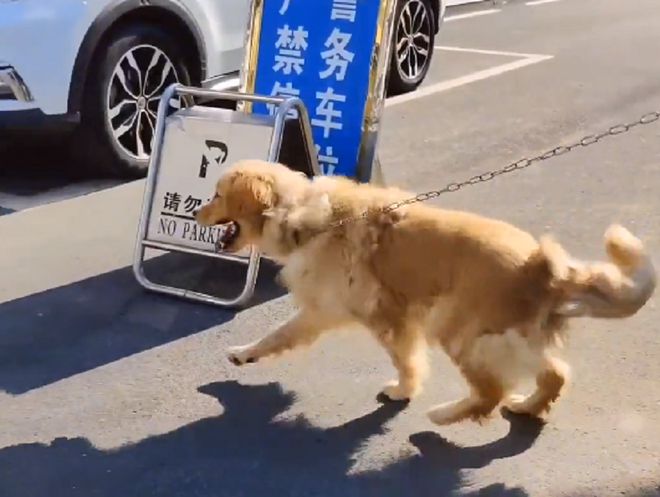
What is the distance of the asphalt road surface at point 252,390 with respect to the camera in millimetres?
3600

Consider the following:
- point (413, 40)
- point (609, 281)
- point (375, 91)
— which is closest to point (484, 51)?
point (413, 40)

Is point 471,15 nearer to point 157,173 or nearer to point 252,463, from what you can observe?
point 157,173

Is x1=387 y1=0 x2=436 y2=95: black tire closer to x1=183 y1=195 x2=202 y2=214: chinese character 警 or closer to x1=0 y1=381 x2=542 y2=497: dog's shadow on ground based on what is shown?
x1=183 y1=195 x2=202 y2=214: chinese character 警

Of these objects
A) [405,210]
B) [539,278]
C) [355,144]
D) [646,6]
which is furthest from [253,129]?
[646,6]

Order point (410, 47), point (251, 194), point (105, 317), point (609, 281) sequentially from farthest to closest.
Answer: point (410, 47)
point (105, 317)
point (251, 194)
point (609, 281)

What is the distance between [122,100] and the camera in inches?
269

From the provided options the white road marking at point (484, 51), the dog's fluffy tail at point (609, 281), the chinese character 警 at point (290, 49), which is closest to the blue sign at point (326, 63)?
the chinese character 警 at point (290, 49)

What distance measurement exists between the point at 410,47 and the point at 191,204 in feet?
15.3

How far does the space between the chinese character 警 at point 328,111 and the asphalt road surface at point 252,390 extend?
85cm

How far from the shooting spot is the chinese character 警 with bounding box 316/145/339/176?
5.49 metres

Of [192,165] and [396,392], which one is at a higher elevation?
[192,165]

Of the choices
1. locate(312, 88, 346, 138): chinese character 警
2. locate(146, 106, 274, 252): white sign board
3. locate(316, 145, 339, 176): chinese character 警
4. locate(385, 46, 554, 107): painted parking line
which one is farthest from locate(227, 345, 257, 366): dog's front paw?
locate(385, 46, 554, 107): painted parking line

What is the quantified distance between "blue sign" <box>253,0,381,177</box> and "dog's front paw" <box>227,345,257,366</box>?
59.3 inches

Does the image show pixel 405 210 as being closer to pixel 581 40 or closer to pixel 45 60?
pixel 45 60
